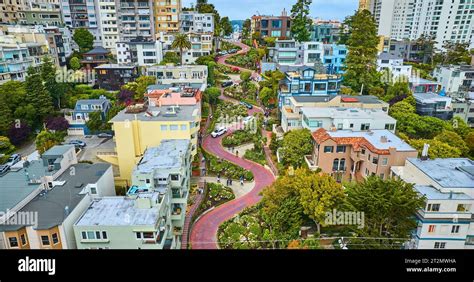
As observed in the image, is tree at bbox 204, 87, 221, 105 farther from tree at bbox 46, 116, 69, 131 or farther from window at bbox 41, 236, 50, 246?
window at bbox 41, 236, 50, 246

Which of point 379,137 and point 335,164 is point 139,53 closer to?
point 335,164

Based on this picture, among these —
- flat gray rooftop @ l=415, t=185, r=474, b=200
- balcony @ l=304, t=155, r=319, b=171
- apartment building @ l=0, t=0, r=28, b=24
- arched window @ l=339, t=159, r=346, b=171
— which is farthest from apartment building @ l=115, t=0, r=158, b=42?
flat gray rooftop @ l=415, t=185, r=474, b=200

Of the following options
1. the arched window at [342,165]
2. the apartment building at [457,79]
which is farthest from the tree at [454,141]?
the apartment building at [457,79]

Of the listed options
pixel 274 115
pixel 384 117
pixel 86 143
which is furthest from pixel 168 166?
pixel 274 115

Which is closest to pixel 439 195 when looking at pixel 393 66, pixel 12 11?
pixel 393 66

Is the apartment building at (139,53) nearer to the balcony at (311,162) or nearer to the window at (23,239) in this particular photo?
the balcony at (311,162)
